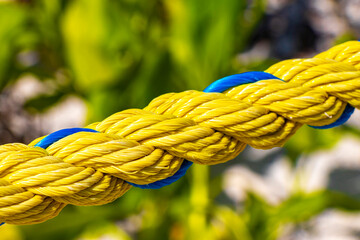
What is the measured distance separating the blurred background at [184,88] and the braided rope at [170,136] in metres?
0.86

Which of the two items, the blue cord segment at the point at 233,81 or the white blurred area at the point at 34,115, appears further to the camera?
the white blurred area at the point at 34,115

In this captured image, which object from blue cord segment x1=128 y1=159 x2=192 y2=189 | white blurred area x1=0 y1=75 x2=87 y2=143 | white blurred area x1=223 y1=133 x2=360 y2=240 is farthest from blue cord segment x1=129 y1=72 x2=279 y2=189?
white blurred area x1=0 y1=75 x2=87 y2=143

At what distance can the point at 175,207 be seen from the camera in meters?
1.38

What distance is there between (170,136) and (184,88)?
1081 millimetres

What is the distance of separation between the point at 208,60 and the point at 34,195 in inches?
42.3

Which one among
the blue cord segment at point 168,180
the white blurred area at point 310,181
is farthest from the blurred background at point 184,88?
the blue cord segment at point 168,180

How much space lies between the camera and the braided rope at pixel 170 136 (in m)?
0.35

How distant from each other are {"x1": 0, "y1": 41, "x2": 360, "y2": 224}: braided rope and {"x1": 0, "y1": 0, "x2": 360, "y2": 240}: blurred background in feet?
2.83

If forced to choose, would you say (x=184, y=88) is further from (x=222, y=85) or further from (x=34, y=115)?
(x=222, y=85)

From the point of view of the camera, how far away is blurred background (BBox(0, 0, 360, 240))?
1285 millimetres

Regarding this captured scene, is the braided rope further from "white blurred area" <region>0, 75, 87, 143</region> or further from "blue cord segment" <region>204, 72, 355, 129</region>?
"white blurred area" <region>0, 75, 87, 143</region>

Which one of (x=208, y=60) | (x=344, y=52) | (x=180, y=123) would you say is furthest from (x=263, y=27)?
(x=180, y=123)

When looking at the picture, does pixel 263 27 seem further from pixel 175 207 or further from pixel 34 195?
pixel 34 195

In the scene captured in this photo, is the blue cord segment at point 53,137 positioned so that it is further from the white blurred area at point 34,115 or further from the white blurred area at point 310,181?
the white blurred area at point 34,115
